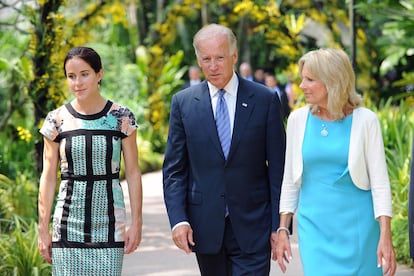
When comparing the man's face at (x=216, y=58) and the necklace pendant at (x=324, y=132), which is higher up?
the man's face at (x=216, y=58)

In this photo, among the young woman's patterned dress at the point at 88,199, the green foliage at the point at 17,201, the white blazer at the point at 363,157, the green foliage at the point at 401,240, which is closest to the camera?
the white blazer at the point at 363,157

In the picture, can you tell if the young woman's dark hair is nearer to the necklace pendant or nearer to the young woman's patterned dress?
the young woman's patterned dress

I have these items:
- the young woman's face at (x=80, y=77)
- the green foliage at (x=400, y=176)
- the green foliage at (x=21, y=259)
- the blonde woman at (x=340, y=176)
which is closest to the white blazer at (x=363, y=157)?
the blonde woman at (x=340, y=176)

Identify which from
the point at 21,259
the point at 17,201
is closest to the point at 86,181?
the point at 21,259

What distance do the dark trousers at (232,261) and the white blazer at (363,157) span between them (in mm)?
483

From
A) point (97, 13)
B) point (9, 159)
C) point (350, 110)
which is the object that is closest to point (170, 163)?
point (350, 110)

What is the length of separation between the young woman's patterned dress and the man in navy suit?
1.16 ft

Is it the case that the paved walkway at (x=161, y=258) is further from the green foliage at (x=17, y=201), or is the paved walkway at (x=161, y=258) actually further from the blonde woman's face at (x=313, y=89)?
the blonde woman's face at (x=313, y=89)

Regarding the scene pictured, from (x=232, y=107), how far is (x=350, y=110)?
0.70 m

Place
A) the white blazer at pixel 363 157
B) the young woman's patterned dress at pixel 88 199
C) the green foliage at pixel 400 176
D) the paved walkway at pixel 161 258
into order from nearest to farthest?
the white blazer at pixel 363 157 → the young woman's patterned dress at pixel 88 199 → the paved walkway at pixel 161 258 → the green foliage at pixel 400 176

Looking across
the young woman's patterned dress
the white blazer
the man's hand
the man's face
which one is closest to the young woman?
the young woman's patterned dress

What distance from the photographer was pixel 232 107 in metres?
5.10

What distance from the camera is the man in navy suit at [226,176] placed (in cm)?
498

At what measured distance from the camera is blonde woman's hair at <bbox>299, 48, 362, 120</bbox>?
4.57 m
